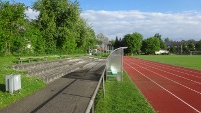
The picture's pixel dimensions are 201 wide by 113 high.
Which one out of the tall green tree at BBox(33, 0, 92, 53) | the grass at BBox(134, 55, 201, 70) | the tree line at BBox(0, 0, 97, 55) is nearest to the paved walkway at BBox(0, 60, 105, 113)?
the tree line at BBox(0, 0, 97, 55)

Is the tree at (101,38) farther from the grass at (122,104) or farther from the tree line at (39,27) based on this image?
the grass at (122,104)

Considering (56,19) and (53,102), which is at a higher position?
(56,19)

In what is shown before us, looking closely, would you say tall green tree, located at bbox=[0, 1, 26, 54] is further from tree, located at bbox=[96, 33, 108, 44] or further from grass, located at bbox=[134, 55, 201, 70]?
tree, located at bbox=[96, 33, 108, 44]

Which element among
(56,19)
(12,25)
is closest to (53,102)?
(12,25)

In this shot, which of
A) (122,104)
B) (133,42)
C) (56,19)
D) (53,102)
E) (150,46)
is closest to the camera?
(53,102)

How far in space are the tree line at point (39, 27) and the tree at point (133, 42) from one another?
265ft

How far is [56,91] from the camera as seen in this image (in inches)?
471

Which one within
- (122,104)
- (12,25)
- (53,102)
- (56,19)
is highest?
(56,19)

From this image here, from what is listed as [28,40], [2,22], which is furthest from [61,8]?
[2,22]

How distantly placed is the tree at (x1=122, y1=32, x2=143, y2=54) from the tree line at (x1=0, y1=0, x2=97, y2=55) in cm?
8089

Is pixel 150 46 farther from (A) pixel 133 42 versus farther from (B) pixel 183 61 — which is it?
(B) pixel 183 61

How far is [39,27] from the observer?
125ft

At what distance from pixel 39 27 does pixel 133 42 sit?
3774 inches

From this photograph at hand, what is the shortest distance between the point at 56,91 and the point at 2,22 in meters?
15.4
